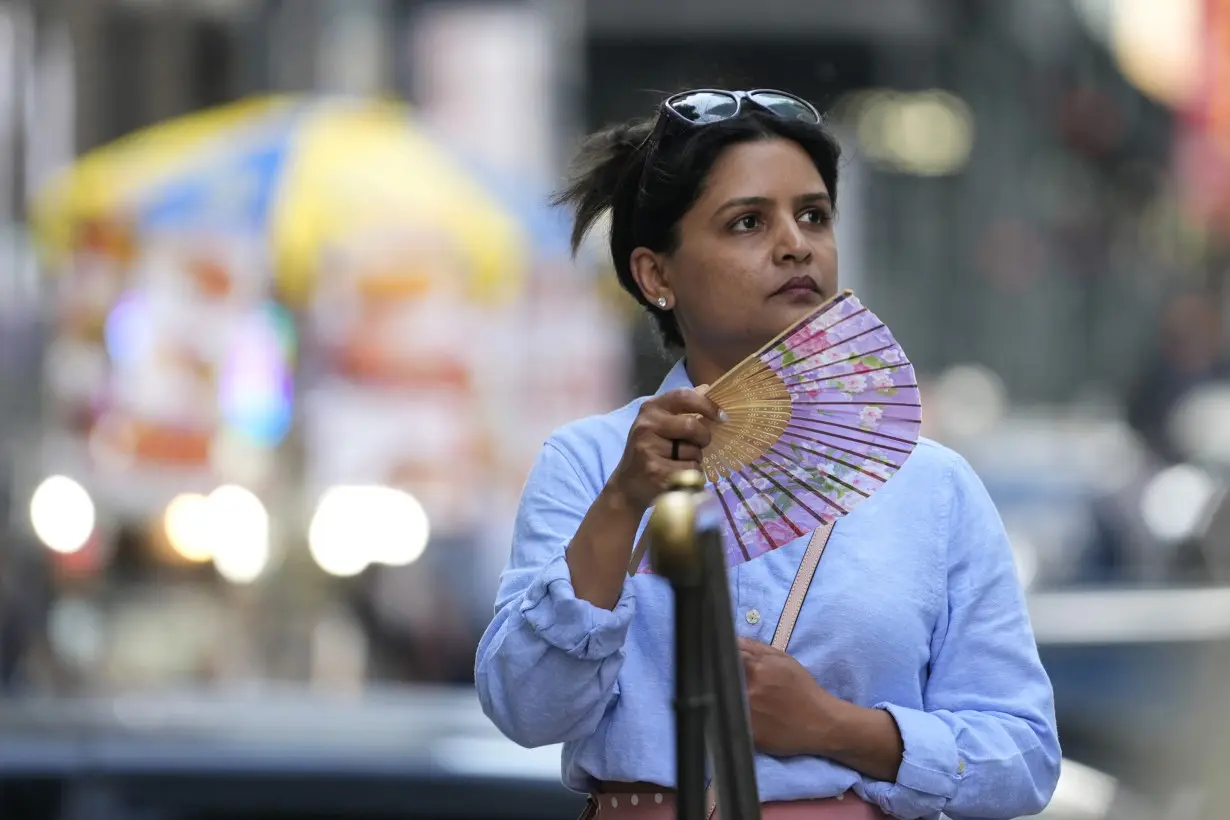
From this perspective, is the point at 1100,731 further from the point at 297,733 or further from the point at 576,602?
the point at 576,602

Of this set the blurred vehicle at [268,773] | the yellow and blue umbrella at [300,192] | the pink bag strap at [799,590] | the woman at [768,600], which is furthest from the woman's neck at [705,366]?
the yellow and blue umbrella at [300,192]

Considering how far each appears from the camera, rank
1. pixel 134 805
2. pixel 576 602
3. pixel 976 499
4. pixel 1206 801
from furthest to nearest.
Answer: pixel 1206 801
pixel 134 805
pixel 976 499
pixel 576 602

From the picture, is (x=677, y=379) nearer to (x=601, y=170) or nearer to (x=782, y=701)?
(x=601, y=170)

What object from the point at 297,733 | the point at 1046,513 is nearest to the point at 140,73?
the point at 1046,513

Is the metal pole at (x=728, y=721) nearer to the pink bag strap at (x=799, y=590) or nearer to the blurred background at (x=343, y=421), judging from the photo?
the pink bag strap at (x=799, y=590)

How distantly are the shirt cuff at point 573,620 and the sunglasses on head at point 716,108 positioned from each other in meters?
0.50

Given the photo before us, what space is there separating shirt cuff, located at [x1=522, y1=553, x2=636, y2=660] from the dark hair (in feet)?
1.45

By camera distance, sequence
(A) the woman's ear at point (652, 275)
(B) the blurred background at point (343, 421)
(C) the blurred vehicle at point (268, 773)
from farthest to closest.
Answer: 1. (B) the blurred background at point (343, 421)
2. (C) the blurred vehicle at point (268, 773)
3. (A) the woman's ear at point (652, 275)

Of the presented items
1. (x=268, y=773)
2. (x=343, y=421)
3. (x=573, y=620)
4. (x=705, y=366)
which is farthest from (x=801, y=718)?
(x=343, y=421)

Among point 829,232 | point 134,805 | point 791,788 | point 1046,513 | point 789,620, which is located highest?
point 829,232

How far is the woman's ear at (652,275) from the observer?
7.84 feet

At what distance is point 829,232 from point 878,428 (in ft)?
0.89

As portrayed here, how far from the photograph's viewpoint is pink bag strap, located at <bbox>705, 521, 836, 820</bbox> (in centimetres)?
218

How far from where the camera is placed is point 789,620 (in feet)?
7.18
